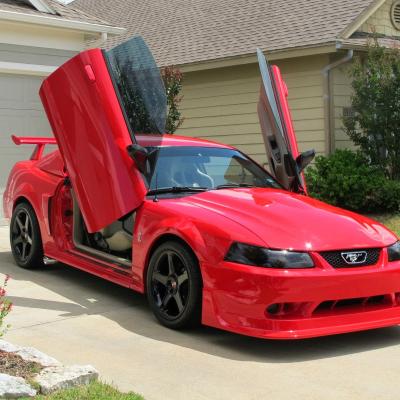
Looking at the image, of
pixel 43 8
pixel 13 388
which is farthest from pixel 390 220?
pixel 13 388

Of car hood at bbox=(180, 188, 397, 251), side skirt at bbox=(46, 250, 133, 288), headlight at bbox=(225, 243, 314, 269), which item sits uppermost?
car hood at bbox=(180, 188, 397, 251)

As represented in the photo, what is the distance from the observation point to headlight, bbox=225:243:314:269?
4.70 meters

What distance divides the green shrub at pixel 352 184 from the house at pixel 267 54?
76 cm

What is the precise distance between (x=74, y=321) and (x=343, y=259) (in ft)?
7.23

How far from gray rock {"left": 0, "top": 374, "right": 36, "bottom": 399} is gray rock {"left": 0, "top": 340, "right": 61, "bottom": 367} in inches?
14.1

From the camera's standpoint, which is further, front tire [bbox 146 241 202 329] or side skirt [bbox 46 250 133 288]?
side skirt [bbox 46 250 133 288]

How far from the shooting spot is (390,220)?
426 inches

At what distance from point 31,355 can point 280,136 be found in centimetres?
322

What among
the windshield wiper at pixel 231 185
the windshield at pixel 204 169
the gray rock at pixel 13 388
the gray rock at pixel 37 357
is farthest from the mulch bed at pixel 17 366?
the windshield wiper at pixel 231 185

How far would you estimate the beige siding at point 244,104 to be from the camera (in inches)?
503

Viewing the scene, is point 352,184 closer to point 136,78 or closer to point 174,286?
point 136,78

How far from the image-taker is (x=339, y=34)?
1203 cm

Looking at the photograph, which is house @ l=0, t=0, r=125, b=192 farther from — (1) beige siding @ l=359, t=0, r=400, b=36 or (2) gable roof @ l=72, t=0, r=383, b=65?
(1) beige siding @ l=359, t=0, r=400, b=36

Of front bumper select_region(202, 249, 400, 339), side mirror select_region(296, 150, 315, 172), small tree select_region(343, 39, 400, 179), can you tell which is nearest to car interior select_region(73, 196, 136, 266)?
front bumper select_region(202, 249, 400, 339)
